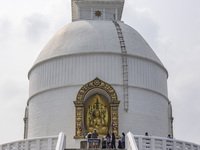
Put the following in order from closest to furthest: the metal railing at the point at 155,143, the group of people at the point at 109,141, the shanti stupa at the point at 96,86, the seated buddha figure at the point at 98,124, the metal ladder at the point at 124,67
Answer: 1. the metal railing at the point at 155,143
2. the group of people at the point at 109,141
3. the seated buddha figure at the point at 98,124
4. the shanti stupa at the point at 96,86
5. the metal ladder at the point at 124,67

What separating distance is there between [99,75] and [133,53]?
313 centimetres

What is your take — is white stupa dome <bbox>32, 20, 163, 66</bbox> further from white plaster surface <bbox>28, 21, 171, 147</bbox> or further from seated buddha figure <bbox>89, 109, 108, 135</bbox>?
seated buddha figure <bbox>89, 109, 108, 135</bbox>

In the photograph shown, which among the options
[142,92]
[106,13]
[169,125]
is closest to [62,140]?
[142,92]

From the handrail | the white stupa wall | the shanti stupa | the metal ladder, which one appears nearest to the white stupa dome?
the shanti stupa

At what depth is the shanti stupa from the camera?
96.7ft

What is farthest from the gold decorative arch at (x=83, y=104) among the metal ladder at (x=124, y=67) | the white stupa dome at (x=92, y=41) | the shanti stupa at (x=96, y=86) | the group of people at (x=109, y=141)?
the group of people at (x=109, y=141)

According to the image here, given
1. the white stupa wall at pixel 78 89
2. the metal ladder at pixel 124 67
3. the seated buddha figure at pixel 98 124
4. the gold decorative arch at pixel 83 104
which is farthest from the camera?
the metal ladder at pixel 124 67

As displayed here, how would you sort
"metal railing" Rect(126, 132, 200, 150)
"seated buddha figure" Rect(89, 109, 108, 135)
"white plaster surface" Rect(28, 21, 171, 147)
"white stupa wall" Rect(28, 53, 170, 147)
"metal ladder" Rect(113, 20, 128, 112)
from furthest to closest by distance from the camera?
"metal ladder" Rect(113, 20, 128, 112) < "white plaster surface" Rect(28, 21, 171, 147) < "white stupa wall" Rect(28, 53, 170, 147) < "seated buddha figure" Rect(89, 109, 108, 135) < "metal railing" Rect(126, 132, 200, 150)

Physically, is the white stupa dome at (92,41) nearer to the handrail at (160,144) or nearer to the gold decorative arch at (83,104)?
the gold decorative arch at (83,104)

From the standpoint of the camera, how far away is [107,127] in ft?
96.5

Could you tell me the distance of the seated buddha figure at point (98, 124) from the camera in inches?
1149

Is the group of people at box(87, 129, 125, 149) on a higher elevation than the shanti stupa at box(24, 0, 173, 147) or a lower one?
lower

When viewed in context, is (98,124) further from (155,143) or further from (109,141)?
(155,143)

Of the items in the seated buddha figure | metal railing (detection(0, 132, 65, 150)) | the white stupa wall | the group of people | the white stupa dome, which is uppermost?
the white stupa dome
